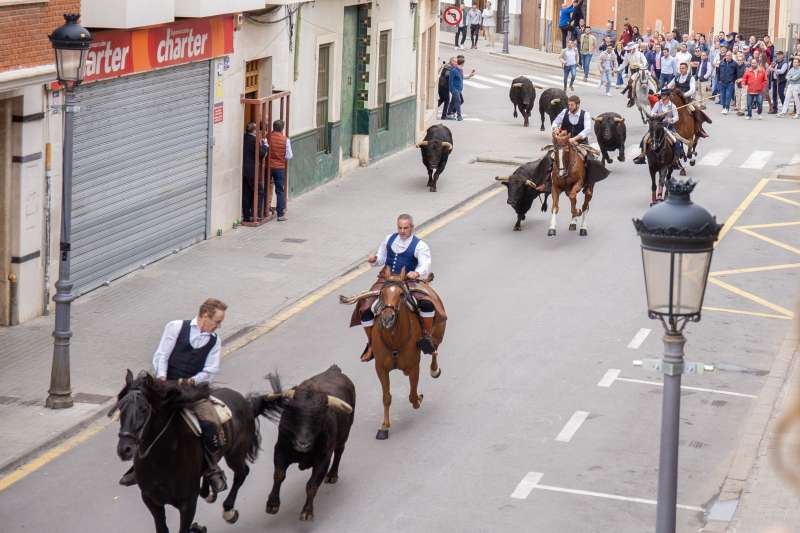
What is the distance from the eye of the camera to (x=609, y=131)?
3144 cm

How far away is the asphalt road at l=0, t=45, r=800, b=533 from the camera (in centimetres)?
1253

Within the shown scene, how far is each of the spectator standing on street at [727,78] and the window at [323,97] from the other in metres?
17.2

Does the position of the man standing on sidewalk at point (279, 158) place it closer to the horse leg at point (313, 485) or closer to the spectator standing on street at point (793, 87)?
the horse leg at point (313, 485)

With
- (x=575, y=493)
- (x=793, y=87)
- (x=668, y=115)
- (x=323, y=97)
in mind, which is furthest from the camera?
(x=793, y=87)

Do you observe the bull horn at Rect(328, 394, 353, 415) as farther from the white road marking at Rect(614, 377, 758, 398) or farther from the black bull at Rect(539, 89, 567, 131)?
the black bull at Rect(539, 89, 567, 131)

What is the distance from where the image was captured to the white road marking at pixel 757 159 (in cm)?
3325

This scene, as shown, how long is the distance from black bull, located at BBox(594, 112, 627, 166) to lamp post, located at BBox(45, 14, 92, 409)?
18.3 meters

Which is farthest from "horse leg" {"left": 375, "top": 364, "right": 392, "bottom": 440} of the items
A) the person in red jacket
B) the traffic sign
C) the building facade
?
the traffic sign

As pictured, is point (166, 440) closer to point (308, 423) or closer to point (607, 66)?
point (308, 423)

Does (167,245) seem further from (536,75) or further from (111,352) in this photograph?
(536,75)

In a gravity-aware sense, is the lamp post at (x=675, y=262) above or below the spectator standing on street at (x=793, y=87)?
above

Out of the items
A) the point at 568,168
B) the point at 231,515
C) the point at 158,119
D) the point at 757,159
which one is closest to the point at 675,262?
the point at 231,515

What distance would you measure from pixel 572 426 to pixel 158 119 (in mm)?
9079

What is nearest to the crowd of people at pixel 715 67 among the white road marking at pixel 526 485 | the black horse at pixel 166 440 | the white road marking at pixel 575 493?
the white road marking at pixel 526 485
